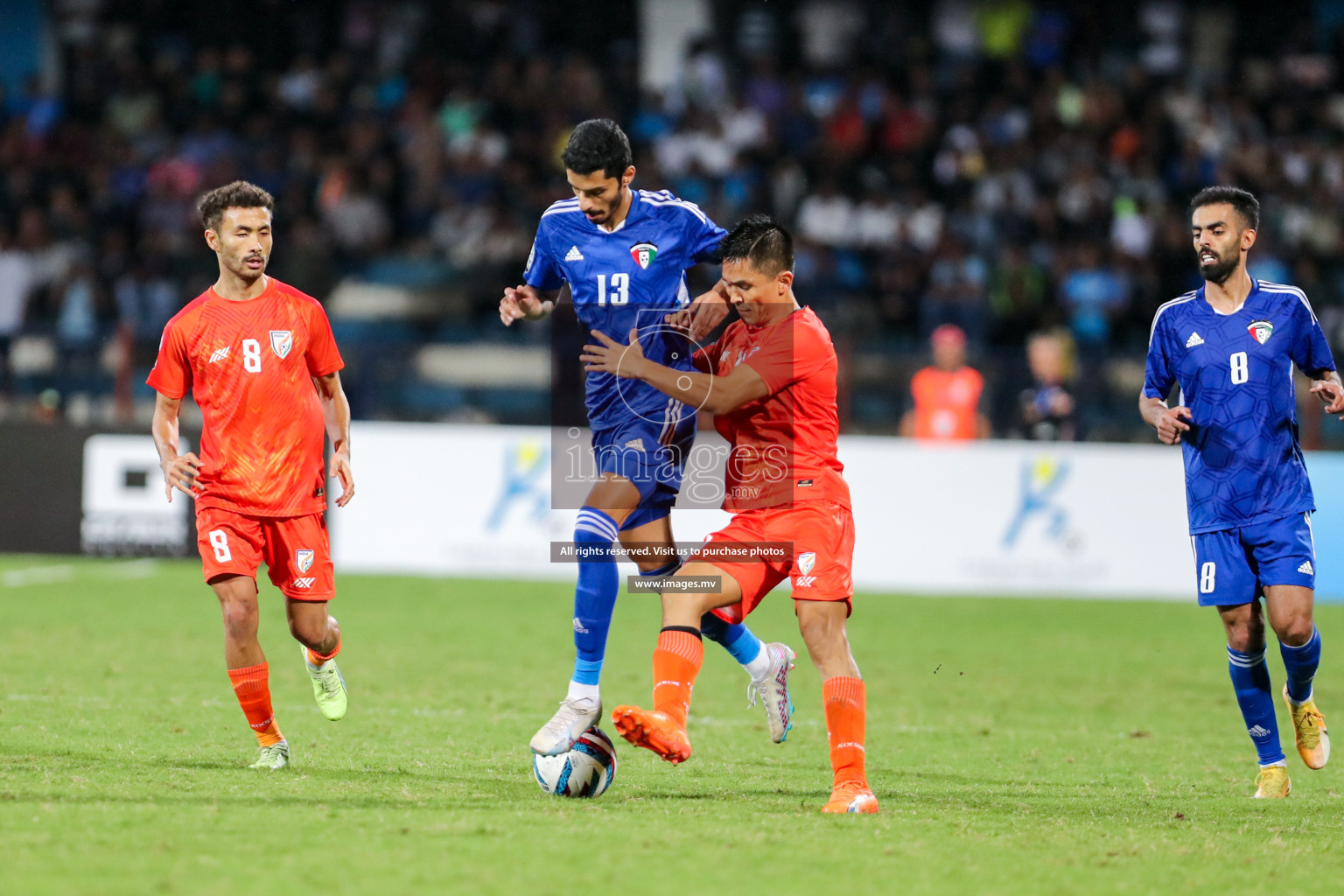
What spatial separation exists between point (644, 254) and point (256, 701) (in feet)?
7.89

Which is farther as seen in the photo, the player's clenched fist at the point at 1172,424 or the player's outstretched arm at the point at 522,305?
the player's outstretched arm at the point at 522,305

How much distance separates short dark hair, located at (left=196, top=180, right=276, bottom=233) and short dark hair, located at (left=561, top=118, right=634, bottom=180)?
132 centimetres

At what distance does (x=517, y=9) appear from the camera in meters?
21.8

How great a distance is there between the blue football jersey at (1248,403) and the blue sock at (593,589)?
2387 mm

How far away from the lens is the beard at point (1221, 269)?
6562 millimetres

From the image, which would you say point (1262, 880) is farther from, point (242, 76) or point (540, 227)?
point (242, 76)

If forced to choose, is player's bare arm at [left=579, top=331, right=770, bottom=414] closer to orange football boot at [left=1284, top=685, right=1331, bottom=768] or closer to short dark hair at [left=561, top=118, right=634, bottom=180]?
short dark hair at [left=561, top=118, right=634, bottom=180]

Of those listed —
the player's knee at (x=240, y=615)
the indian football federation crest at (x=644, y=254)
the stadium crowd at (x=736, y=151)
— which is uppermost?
the stadium crowd at (x=736, y=151)

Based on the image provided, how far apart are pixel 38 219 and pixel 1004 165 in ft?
37.8

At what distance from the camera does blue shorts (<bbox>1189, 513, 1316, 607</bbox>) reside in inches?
250

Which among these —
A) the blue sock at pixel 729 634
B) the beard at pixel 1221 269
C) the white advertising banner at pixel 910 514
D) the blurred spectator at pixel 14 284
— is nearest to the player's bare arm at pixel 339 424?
the blue sock at pixel 729 634

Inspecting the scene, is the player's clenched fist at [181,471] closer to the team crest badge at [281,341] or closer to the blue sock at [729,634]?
the team crest badge at [281,341]

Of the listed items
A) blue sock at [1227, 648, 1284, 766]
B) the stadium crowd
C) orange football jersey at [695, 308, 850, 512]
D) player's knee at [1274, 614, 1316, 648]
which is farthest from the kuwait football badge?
the stadium crowd

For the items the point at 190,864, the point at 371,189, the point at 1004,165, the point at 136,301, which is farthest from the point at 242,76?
the point at 190,864
